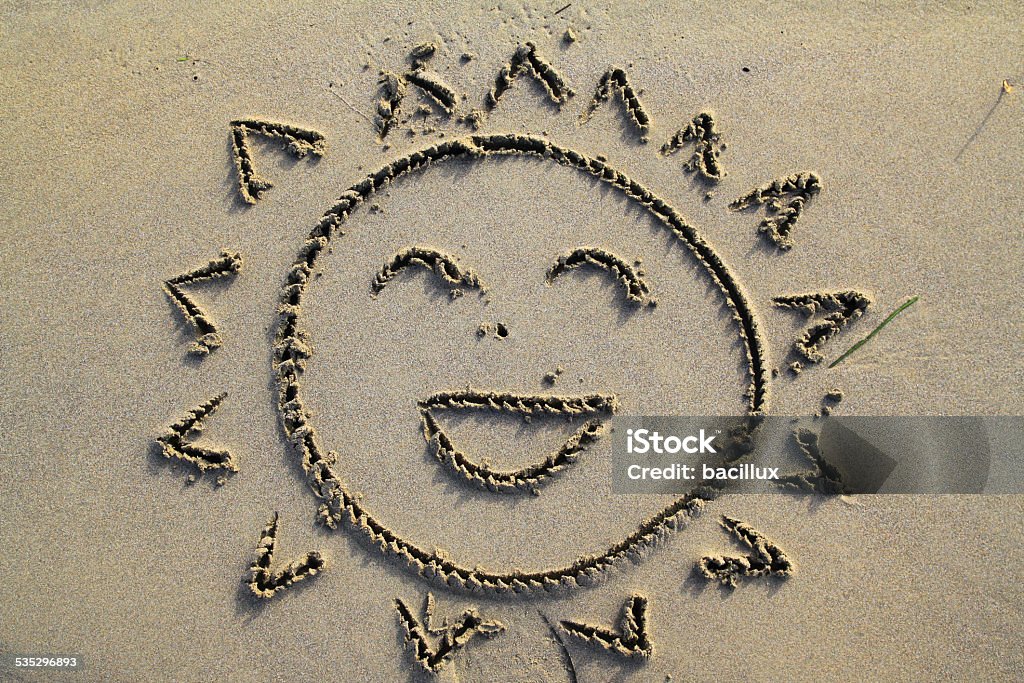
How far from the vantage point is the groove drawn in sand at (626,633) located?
2.46 meters

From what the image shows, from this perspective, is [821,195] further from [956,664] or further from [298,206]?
[298,206]

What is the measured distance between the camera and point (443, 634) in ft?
8.16

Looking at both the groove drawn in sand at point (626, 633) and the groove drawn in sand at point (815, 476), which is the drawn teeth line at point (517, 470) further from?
the groove drawn in sand at point (815, 476)

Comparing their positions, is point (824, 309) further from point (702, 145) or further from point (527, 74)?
point (527, 74)

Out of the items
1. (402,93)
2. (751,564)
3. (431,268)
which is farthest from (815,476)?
(402,93)

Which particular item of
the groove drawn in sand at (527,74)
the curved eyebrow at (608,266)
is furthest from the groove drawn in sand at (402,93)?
the curved eyebrow at (608,266)

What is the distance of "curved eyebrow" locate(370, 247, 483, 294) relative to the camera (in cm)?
271

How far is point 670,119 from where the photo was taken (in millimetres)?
2812

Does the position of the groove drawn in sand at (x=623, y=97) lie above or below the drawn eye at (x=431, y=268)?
above

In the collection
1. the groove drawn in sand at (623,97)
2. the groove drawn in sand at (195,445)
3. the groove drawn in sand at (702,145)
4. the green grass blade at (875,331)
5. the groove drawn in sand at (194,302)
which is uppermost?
the groove drawn in sand at (623,97)

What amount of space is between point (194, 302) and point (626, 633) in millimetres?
2370

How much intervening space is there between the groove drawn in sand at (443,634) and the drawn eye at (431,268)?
1.37 meters

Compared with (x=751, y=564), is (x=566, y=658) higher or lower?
lower

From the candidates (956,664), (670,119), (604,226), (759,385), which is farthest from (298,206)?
(956,664)
